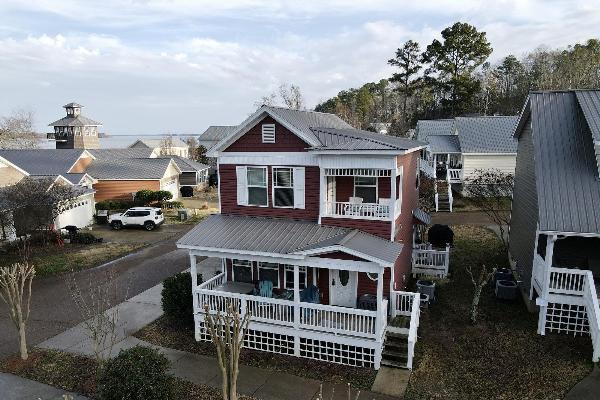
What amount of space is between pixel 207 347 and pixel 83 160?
103ft

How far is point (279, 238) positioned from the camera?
1409 centimetres

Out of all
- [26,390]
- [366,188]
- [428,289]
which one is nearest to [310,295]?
[366,188]

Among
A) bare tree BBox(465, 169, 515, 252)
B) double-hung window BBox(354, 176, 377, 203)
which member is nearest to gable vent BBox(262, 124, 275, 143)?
double-hung window BBox(354, 176, 377, 203)

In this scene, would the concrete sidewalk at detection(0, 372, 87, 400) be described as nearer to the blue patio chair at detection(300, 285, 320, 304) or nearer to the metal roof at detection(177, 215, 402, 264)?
the metal roof at detection(177, 215, 402, 264)

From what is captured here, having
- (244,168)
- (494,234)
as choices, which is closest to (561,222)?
(244,168)

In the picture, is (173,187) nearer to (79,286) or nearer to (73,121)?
(73,121)

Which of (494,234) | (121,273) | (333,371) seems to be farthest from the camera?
(494,234)

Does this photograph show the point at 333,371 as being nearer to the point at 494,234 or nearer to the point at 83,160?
the point at 494,234

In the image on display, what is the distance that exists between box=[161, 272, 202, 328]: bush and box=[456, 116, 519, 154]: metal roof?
1061 inches

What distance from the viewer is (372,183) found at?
15.0m

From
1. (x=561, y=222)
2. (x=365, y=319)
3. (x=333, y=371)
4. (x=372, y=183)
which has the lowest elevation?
(x=333, y=371)

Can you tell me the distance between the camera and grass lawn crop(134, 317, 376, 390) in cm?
1219

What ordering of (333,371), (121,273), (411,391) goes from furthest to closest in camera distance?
(121,273)
(333,371)
(411,391)

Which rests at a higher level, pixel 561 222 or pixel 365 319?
pixel 561 222
